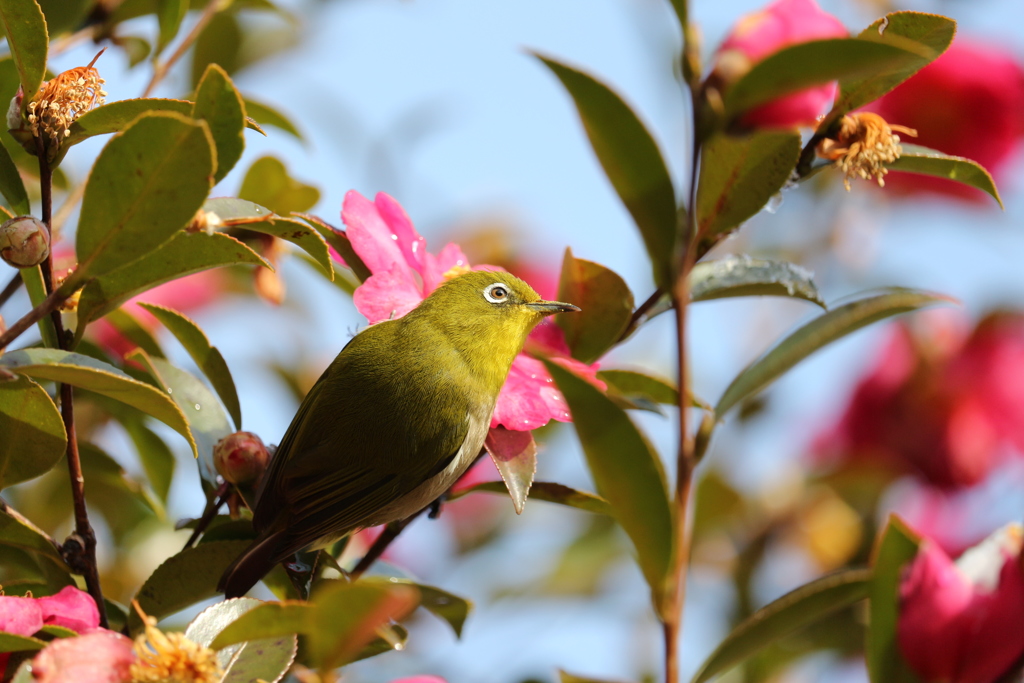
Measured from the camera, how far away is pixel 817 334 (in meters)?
1.33

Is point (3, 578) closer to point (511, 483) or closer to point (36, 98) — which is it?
point (36, 98)

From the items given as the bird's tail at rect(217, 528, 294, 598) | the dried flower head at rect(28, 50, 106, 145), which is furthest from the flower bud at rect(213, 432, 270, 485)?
the dried flower head at rect(28, 50, 106, 145)

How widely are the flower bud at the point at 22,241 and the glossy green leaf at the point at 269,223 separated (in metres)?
0.23

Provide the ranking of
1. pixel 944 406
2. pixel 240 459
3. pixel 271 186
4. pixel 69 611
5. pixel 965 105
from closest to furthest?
pixel 69 611, pixel 240 459, pixel 271 186, pixel 944 406, pixel 965 105

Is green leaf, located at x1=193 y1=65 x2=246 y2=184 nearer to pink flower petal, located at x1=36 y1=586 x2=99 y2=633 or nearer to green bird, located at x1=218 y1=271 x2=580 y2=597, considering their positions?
green bird, located at x1=218 y1=271 x2=580 y2=597

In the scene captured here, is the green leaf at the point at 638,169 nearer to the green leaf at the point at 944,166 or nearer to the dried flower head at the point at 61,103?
the green leaf at the point at 944,166

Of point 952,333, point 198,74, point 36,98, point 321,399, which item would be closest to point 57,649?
point 321,399

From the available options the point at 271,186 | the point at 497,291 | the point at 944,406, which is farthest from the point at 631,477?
the point at 944,406

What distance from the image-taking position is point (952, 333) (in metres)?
2.82

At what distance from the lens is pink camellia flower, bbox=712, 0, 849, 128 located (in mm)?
902

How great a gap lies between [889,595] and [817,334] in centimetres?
36

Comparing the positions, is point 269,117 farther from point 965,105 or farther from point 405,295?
point 965,105

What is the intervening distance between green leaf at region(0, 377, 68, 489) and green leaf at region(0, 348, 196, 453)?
52 mm

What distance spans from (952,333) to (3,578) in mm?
2496
